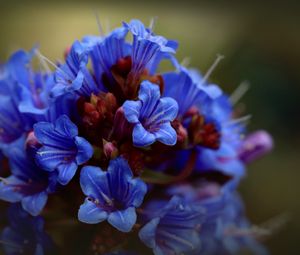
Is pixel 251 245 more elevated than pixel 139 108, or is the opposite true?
pixel 139 108

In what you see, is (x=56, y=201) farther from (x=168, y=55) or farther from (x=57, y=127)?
(x=168, y=55)

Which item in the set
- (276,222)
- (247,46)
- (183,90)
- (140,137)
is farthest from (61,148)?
(247,46)

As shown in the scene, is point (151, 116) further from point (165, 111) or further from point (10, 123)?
point (10, 123)

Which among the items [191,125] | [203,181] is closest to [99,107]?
[191,125]

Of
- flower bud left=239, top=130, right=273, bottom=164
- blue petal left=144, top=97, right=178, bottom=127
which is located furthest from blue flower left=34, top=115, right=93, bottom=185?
flower bud left=239, top=130, right=273, bottom=164

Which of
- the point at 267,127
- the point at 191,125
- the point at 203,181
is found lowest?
the point at 267,127

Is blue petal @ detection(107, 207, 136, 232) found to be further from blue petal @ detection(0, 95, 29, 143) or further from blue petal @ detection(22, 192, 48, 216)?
blue petal @ detection(0, 95, 29, 143)
